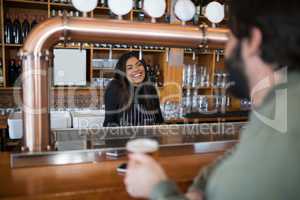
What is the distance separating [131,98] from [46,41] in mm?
1262

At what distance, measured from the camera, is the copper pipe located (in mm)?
906

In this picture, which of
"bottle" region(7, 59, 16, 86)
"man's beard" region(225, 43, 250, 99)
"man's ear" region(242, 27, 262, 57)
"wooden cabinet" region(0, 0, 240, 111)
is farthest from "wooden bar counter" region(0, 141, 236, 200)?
"bottle" region(7, 59, 16, 86)

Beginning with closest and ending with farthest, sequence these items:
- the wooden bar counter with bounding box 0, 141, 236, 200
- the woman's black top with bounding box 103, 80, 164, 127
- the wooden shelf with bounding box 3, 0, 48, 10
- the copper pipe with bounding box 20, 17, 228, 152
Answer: the wooden bar counter with bounding box 0, 141, 236, 200 → the copper pipe with bounding box 20, 17, 228, 152 → the woman's black top with bounding box 103, 80, 164, 127 → the wooden shelf with bounding box 3, 0, 48, 10

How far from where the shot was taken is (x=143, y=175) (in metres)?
0.62

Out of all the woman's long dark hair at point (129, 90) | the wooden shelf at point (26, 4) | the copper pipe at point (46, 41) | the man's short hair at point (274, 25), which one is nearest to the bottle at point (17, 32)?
the wooden shelf at point (26, 4)

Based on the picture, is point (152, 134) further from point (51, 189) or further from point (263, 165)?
point (263, 165)

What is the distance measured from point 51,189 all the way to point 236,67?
23.1 inches

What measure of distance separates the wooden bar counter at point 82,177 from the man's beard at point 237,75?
0.35m

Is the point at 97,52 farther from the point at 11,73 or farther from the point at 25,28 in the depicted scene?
the point at 11,73

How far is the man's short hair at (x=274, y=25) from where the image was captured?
0.51 metres

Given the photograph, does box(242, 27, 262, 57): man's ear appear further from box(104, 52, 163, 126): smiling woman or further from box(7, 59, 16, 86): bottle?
box(7, 59, 16, 86): bottle

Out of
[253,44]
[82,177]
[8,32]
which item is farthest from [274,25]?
[8,32]

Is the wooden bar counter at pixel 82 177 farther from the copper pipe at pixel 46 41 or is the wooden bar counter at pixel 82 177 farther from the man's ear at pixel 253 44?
the man's ear at pixel 253 44

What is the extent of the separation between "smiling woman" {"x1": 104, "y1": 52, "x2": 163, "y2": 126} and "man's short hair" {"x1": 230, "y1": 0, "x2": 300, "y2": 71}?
157cm
